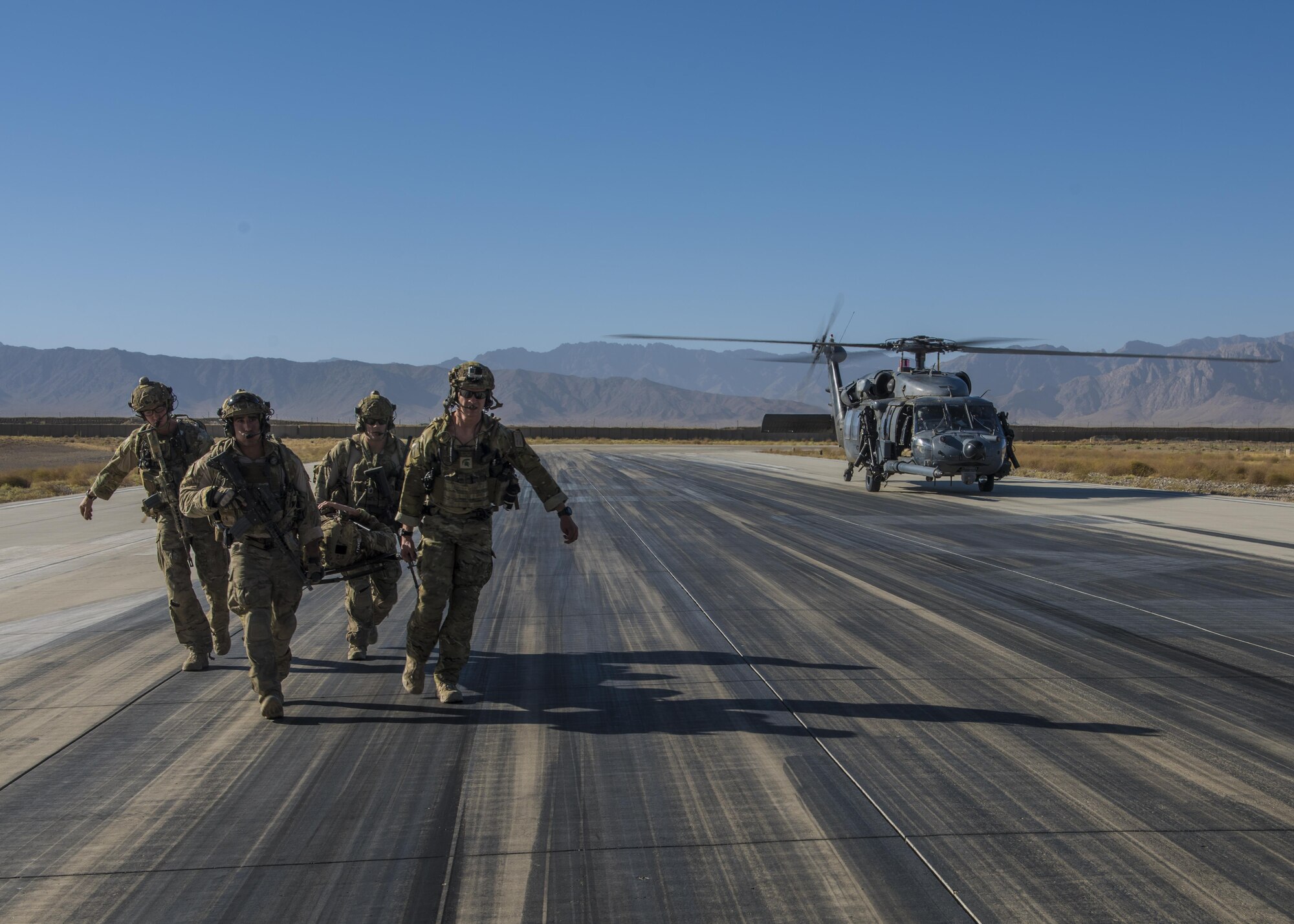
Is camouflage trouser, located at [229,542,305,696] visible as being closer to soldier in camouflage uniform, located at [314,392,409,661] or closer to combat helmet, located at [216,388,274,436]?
combat helmet, located at [216,388,274,436]

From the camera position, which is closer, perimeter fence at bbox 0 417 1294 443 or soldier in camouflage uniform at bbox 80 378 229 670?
soldier in camouflage uniform at bbox 80 378 229 670

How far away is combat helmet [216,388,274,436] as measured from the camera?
613 cm

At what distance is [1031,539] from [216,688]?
1188 cm

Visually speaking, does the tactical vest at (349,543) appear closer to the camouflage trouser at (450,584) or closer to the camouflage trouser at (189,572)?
the camouflage trouser at (450,584)

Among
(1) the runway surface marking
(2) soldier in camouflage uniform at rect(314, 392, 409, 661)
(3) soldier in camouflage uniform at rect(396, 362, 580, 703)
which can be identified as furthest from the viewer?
(1) the runway surface marking

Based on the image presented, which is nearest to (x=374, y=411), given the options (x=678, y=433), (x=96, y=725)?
(x=96, y=725)

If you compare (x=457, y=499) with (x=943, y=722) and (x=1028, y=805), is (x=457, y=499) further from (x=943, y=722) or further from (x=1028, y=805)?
(x=1028, y=805)

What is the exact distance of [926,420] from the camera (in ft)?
73.8

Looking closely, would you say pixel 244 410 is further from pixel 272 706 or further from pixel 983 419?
pixel 983 419

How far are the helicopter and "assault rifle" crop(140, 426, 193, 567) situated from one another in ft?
56.1

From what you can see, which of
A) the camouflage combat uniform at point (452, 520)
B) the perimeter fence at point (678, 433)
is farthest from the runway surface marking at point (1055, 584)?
the perimeter fence at point (678, 433)

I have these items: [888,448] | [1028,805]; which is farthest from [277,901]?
[888,448]

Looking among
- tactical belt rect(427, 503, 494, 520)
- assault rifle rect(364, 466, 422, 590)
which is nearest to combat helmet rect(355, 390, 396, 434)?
assault rifle rect(364, 466, 422, 590)

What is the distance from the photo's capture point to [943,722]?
579 cm
